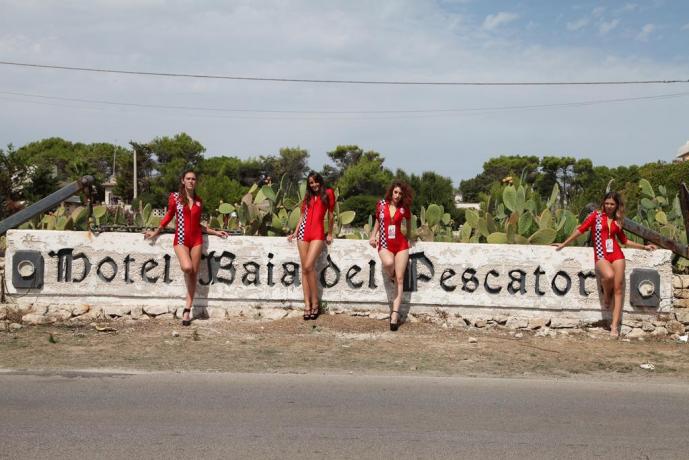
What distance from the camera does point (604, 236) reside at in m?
8.16

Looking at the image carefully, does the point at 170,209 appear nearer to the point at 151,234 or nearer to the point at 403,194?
the point at 151,234

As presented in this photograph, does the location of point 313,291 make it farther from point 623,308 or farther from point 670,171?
point 670,171

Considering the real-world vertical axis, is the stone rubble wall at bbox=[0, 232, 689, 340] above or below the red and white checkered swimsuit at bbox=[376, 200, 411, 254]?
below

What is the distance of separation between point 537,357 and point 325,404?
285cm

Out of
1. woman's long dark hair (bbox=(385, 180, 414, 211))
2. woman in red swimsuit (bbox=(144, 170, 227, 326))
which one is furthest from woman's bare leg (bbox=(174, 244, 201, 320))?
woman's long dark hair (bbox=(385, 180, 414, 211))

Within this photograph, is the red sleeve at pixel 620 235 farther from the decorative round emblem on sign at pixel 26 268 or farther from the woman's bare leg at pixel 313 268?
the decorative round emblem on sign at pixel 26 268

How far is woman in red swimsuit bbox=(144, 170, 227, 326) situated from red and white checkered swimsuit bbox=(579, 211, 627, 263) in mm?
4539

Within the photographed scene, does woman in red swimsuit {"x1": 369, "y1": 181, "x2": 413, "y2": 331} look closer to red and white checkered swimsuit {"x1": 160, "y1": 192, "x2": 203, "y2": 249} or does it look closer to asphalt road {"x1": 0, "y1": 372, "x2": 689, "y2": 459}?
asphalt road {"x1": 0, "y1": 372, "x2": 689, "y2": 459}

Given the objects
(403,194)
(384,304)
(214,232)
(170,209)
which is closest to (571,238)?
(403,194)

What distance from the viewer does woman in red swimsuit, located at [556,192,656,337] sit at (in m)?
8.09

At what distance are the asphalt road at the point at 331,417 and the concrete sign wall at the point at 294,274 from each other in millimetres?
2336

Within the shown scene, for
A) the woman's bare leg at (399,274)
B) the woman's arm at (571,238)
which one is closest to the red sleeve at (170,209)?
the woman's bare leg at (399,274)

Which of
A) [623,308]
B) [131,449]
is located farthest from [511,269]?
[131,449]

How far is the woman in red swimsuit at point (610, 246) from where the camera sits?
8.09 meters
